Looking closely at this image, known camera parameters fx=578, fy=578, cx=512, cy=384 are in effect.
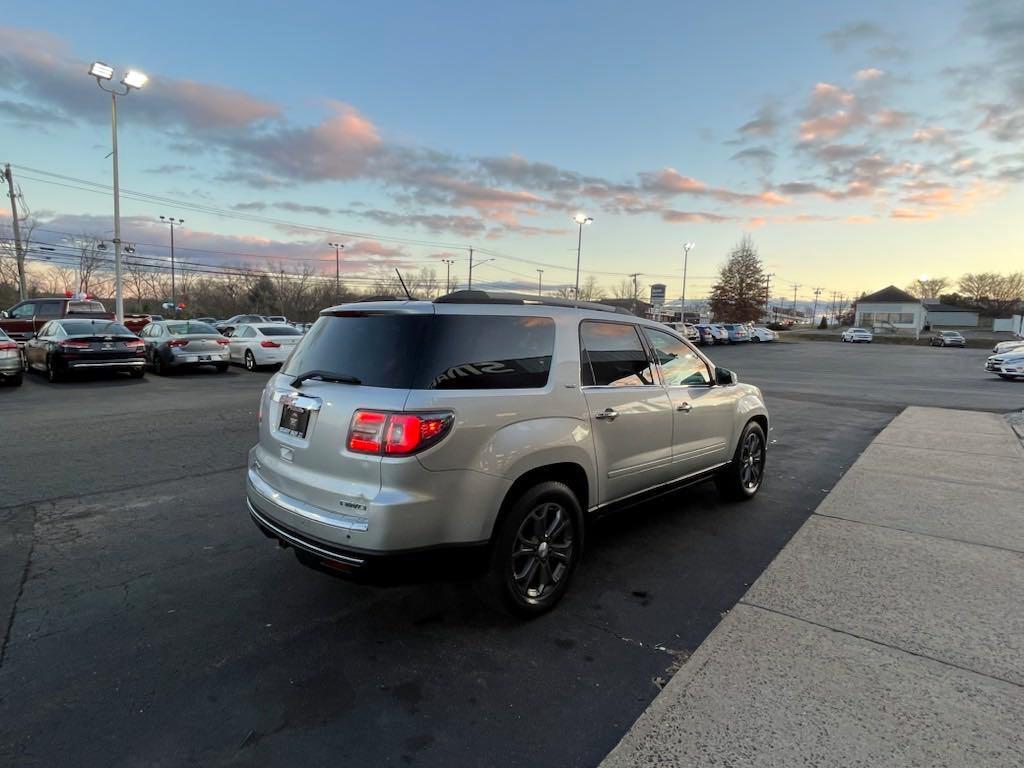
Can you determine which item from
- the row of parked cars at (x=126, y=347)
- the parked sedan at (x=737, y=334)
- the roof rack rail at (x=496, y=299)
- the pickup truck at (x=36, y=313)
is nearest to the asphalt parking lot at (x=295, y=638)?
the roof rack rail at (x=496, y=299)

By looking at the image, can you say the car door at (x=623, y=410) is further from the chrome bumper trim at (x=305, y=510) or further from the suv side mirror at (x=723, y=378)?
the chrome bumper trim at (x=305, y=510)

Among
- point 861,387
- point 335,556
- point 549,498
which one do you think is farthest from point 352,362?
point 861,387

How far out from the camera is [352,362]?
3.17m

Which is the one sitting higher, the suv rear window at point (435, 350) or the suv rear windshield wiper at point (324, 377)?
the suv rear window at point (435, 350)

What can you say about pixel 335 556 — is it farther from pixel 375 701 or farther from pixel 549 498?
pixel 549 498

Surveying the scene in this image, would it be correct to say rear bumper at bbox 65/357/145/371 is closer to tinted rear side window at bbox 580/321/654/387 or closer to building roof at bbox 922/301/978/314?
tinted rear side window at bbox 580/321/654/387

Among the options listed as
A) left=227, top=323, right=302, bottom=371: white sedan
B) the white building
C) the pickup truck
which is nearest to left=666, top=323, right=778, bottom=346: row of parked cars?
left=227, top=323, right=302, bottom=371: white sedan

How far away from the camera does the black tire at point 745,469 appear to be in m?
5.38

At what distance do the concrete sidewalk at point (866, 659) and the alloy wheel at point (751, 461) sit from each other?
2.50 ft

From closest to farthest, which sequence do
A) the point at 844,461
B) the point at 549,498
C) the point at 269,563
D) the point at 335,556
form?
1. the point at 335,556
2. the point at 549,498
3. the point at 269,563
4. the point at 844,461

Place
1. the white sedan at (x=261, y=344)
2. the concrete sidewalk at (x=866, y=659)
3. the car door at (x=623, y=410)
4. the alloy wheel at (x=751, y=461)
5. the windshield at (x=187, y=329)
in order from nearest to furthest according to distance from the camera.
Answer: the concrete sidewalk at (x=866, y=659), the car door at (x=623, y=410), the alloy wheel at (x=751, y=461), the windshield at (x=187, y=329), the white sedan at (x=261, y=344)

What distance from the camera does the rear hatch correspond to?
9.37ft

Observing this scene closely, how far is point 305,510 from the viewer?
3043 mm

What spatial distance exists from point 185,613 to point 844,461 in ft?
24.1
